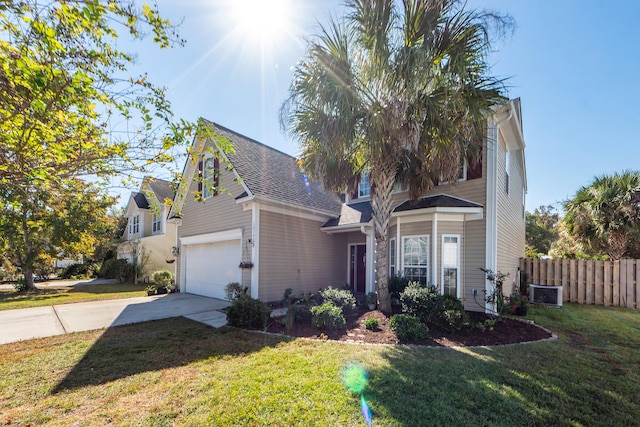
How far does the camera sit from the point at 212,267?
39.2 feet

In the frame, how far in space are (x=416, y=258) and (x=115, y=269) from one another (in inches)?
897

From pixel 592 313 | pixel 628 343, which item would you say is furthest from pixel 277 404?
pixel 592 313

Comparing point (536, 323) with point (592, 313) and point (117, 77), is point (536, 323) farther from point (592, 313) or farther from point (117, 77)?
point (117, 77)

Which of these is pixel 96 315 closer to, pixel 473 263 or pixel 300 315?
pixel 300 315

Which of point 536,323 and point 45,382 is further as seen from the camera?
point 536,323

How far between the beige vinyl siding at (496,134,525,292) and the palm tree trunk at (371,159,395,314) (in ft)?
12.7

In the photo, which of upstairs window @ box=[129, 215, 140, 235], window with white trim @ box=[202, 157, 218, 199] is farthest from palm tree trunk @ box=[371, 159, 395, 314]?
upstairs window @ box=[129, 215, 140, 235]

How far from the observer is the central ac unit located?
10.2 meters

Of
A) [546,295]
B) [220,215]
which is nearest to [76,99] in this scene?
[220,215]

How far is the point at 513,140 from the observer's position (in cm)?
1071

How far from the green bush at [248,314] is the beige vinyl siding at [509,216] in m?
7.52

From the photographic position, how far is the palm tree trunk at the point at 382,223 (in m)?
7.89

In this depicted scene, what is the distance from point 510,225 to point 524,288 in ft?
10.1

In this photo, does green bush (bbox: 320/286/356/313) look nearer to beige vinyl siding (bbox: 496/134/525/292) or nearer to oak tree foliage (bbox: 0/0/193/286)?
beige vinyl siding (bbox: 496/134/525/292)
